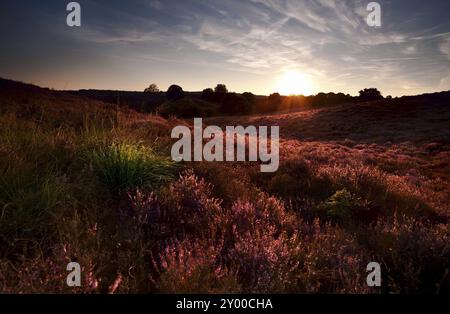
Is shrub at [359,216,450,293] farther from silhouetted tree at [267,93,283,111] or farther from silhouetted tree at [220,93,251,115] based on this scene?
silhouetted tree at [267,93,283,111]

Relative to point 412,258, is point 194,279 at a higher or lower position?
higher

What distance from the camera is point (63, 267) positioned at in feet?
9.76

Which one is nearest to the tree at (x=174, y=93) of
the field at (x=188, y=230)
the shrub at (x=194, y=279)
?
the field at (x=188, y=230)

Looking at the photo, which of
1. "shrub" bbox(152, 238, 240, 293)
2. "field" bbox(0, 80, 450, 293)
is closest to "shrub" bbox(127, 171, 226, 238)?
"field" bbox(0, 80, 450, 293)

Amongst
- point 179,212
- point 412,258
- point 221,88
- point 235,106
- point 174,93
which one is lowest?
point 412,258

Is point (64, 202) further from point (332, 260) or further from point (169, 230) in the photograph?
point (332, 260)

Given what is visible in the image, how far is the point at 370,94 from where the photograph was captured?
211 feet

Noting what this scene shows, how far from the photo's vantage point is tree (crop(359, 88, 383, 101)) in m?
63.7

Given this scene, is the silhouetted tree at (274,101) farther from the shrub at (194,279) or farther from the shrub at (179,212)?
the shrub at (194,279)

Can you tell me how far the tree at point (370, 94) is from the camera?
2506 inches

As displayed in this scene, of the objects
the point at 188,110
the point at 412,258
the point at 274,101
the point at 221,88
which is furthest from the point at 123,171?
the point at 221,88

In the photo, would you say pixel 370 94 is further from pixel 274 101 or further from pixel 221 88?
pixel 221 88

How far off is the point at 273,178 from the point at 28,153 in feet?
16.6
